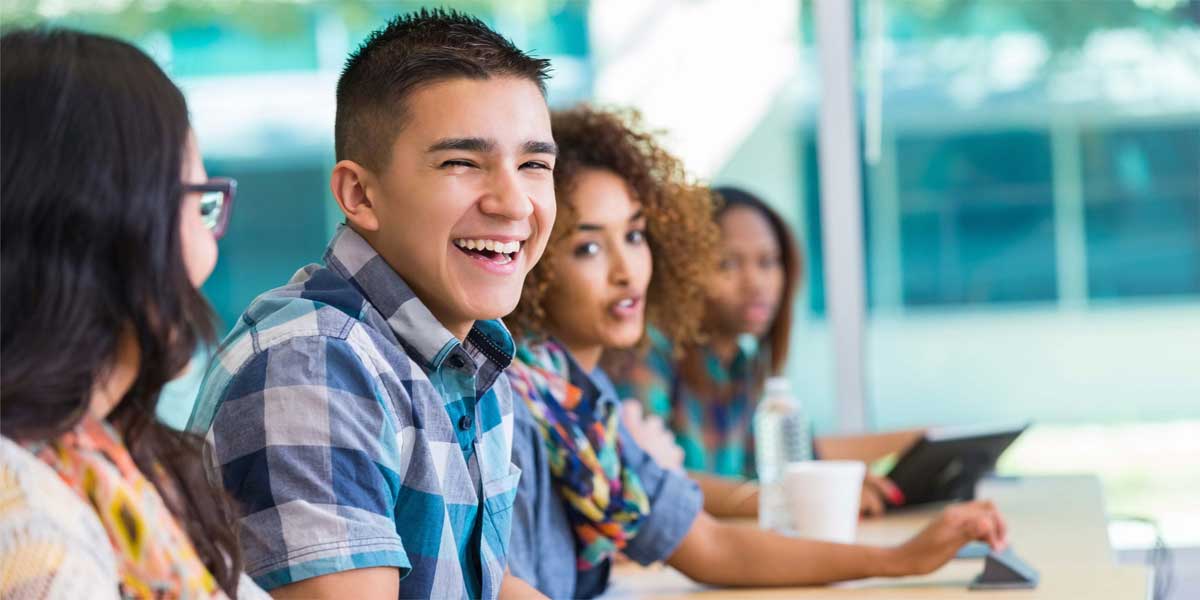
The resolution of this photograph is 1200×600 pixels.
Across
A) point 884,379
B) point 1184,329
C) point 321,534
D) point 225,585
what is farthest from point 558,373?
point 1184,329

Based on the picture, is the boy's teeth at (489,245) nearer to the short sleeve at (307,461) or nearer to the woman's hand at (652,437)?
the short sleeve at (307,461)

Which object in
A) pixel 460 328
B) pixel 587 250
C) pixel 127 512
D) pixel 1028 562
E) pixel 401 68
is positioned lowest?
pixel 1028 562

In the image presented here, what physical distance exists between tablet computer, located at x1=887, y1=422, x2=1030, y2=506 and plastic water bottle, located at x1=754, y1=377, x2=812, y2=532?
21cm

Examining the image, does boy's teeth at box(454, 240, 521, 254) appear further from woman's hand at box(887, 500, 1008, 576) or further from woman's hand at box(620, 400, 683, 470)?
woman's hand at box(620, 400, 683, 470)

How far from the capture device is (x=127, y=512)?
0.86 m

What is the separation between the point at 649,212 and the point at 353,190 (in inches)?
28.8

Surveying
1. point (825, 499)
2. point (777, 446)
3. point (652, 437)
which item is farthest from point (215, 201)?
point (777, 446)

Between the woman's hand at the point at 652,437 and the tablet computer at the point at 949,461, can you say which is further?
the tablet computer at the point at 949,461

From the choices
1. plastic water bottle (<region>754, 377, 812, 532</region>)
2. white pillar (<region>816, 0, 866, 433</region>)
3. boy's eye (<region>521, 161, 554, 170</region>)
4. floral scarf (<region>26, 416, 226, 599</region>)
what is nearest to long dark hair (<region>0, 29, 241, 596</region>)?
floral scarf (<region>26, 416, 226, 599</region>)

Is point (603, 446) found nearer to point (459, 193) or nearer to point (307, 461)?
point (459, 193)

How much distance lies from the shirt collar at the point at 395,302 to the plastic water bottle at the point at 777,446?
2.94 feet

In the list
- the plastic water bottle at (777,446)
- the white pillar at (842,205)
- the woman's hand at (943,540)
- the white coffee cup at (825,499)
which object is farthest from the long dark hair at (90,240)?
the white pillar at (842,205)

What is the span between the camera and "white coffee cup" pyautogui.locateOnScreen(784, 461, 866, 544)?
2.03 metres

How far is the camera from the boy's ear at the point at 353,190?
1374 millimetres
